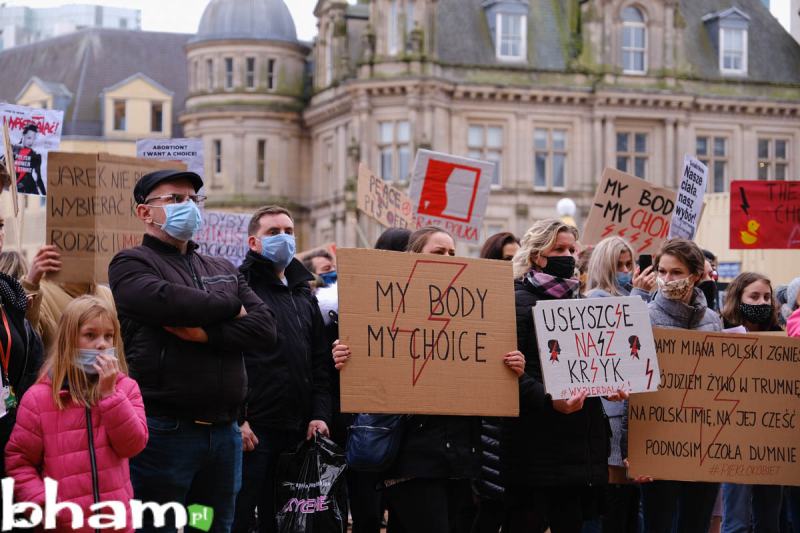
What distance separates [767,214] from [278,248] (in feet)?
22.7

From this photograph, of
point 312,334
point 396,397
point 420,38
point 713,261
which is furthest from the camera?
point 420,38

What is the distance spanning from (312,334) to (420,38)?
117 feet

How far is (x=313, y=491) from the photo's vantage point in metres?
7.27

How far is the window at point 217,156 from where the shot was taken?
4947cm

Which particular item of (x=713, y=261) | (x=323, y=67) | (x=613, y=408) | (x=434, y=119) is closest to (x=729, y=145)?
(x=434, y=119)

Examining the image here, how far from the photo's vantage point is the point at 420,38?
140ft

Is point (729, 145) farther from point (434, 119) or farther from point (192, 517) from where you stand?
point (192, 517)

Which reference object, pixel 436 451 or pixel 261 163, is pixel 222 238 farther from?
pixel 261 163

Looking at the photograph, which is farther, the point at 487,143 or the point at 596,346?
the point at 487,143

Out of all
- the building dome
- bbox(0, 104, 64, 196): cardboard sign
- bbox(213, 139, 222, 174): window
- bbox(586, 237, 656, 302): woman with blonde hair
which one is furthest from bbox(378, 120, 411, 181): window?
bbox(586, 237, 656, 302): woman with blonde hair

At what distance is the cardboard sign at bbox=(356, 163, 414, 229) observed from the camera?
43.7ft

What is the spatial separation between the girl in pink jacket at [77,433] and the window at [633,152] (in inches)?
1565

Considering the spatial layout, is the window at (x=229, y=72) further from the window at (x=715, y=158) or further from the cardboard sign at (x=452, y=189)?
the cardboard sign at (x=452, y=189)

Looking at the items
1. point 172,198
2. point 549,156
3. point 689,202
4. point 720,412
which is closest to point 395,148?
point 549,156
